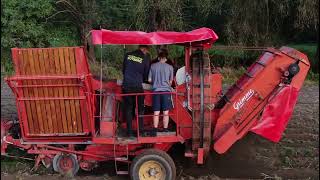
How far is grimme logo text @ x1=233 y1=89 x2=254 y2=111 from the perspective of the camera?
834 cm

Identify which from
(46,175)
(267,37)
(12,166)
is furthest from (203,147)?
(267,37)

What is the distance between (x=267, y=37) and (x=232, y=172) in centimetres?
833

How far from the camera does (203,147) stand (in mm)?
8055

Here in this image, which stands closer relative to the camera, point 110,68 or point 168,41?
point 168,41

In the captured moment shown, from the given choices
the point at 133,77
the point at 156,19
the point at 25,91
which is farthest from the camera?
the point at 156,19

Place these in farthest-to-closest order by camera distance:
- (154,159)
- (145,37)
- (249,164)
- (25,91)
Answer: (249,164)
(25,91)
(154,159)
(145,37)

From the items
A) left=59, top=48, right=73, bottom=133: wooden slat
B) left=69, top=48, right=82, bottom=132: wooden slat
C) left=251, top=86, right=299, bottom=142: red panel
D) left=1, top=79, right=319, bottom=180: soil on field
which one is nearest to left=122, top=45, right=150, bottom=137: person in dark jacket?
left=69, top=48, right=82, bottom=132: wooden slat

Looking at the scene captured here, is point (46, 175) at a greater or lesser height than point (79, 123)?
lesser

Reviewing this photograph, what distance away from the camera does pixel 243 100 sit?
837 centimetres

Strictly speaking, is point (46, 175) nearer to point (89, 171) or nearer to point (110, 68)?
point (89, 171)

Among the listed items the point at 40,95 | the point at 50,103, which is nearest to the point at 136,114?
the point at 50,103

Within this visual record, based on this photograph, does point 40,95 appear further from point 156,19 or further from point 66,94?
point 156,19

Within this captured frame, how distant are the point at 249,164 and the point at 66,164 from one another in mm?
3164

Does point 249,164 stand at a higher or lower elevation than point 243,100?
lower
